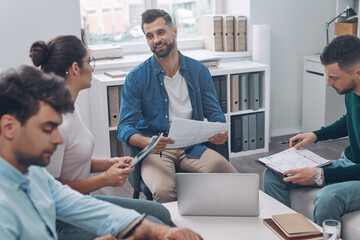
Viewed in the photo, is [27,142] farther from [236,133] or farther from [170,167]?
[236,133]

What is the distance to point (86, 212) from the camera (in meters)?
1.68

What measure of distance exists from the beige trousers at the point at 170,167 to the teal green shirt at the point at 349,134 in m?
0.54

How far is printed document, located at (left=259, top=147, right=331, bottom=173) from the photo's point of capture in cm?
248

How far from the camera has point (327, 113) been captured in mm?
4480

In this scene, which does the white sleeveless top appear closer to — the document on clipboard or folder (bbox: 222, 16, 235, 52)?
the document on clipboard

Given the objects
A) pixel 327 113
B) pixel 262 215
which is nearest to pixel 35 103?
pixel 262 215

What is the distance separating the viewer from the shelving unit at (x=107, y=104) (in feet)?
12.3

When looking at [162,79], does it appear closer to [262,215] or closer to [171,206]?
[171,206]

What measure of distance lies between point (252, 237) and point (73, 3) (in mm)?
2447

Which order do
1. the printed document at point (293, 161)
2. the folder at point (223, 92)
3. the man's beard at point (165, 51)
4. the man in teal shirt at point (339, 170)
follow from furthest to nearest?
the folder at point (223, 92) < the man's beard at point (165, 51) < the printed document at point (293, 161) < the man in teal shirt at point (339, 170)

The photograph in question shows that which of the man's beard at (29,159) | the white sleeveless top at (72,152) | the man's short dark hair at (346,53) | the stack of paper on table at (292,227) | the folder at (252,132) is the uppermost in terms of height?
the man's short dark hair at (346,53)

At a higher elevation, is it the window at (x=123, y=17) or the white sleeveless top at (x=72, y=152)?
the window at (x=123, y=17)

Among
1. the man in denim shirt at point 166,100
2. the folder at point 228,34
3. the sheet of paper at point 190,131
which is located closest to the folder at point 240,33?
the folder at point 228,34

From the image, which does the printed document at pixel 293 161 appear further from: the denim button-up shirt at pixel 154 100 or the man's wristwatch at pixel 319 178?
the denim button-up shirt at pixel 154 100
